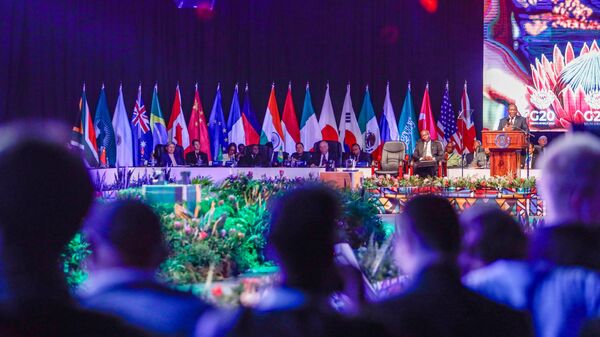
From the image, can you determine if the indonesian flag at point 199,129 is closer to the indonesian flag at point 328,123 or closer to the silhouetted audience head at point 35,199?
the indonesian flag at point 328,123

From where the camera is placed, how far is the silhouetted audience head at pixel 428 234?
5.15ft

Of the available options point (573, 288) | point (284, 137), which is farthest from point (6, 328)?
point (284, 137)

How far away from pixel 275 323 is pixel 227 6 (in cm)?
1496

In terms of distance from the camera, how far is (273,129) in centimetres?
1450

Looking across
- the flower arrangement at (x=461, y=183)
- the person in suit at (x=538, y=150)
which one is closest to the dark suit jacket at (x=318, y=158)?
the flower arrangement at (x=461, y=183)

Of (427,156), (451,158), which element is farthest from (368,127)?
(427,156)

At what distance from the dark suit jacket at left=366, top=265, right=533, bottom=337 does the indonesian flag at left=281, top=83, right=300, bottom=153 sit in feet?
42.5

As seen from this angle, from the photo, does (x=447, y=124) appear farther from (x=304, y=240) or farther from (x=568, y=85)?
(x=304, y=240)

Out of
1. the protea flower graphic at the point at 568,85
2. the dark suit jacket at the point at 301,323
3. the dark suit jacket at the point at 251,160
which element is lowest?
the dark suit jacket at the point at 301,323

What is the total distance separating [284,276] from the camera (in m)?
1.38

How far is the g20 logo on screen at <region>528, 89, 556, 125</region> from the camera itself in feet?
46.6

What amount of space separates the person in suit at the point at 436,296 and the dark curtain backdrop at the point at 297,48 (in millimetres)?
13646

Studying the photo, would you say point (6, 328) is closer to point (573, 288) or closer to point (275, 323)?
point (275, 323)

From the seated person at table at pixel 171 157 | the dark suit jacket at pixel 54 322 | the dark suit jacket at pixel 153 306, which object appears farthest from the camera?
the seated person at table at pixel 171 157
